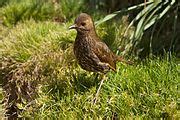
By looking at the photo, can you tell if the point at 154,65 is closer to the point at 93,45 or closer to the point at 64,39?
the point at 93,45

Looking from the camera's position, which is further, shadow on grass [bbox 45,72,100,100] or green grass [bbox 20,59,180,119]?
shadow on grass [bbox 45,72,100,100]

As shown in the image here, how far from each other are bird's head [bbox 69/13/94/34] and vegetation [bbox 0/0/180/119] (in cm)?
50

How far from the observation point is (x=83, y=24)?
3.77m

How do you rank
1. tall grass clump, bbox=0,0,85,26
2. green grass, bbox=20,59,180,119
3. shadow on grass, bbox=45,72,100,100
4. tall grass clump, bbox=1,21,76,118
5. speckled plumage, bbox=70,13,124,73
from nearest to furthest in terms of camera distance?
green grass, bbox=20,59,180,119, speckled plumage, bbox=70,13,124,73, shadow on grass, bbox=45,72,100,100, tall grass clump, bbox=1,21,76,118, tall grass clump, bbox=0,0,85,26

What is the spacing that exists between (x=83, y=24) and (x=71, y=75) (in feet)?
2.21

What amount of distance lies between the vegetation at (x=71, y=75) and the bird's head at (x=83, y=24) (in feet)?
1.65

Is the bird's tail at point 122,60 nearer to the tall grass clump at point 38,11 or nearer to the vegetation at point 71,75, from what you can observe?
the vegetation at point 71,75

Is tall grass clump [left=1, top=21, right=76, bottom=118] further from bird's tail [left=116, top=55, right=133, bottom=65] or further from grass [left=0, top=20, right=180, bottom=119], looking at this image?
bird's tail [left=116, top=55, right=133, bottom=65]

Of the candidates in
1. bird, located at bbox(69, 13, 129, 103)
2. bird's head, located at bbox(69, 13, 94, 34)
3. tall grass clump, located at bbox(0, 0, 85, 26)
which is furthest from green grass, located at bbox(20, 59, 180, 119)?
tall grass clump, located at bbox(0, 0, 85, 26)

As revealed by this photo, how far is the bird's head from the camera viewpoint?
147 inches

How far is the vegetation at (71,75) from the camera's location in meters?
3.74

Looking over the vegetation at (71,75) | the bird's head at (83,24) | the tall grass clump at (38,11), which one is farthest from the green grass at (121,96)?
the tall grass clump at (38,11)

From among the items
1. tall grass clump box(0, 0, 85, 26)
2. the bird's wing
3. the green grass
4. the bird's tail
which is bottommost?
the green grass

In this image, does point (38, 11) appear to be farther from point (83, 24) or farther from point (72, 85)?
point (83, 24)
